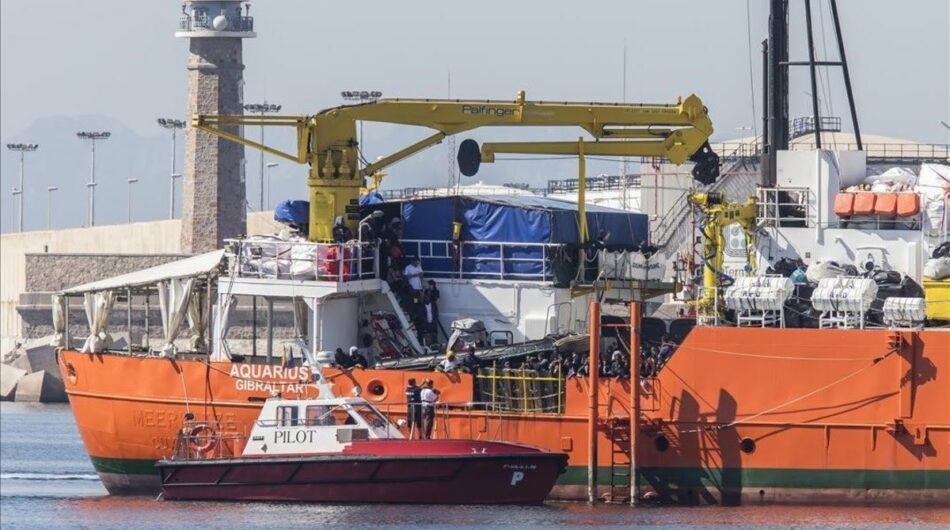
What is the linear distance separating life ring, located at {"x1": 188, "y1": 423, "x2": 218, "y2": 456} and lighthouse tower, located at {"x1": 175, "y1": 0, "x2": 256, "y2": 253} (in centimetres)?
3912

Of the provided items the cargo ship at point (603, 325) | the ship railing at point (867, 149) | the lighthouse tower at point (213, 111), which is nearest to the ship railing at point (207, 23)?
the lighthouse tower at point (213, 111)

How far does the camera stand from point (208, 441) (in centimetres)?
3544

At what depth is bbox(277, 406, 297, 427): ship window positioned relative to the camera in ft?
112

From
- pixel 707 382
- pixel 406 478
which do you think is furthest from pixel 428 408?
pixel 707 382

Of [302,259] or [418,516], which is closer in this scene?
[418,516]

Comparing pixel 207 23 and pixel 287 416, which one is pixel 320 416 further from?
pixel 207 23

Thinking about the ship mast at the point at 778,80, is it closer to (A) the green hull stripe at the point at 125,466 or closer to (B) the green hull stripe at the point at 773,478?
(B) the green hull stripe at the point at 773,478

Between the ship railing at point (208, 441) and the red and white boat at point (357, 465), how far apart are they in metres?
0.46

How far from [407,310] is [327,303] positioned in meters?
1.50

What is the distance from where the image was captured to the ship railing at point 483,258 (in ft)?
122

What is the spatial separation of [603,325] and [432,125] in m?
5.44

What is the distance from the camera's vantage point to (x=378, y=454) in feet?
109

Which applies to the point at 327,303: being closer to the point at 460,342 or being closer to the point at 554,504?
the point at 460,342

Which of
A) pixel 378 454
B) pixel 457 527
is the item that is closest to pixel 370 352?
pixel 378 454
